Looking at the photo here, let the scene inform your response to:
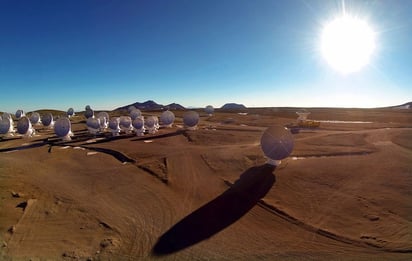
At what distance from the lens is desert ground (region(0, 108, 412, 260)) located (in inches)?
596

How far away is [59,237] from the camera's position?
1645 centimetres

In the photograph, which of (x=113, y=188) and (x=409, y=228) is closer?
(x=409, y=228)

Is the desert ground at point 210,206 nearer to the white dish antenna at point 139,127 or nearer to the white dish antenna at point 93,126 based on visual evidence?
the white dish antenna at point 139,127

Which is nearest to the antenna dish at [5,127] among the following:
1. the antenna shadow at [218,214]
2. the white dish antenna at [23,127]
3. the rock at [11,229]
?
the white dish antenna at [23,127]

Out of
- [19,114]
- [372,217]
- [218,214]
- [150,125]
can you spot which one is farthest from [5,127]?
[372,217]

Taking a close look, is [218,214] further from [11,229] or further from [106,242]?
[11,229]

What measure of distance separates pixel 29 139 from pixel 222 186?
46.2m

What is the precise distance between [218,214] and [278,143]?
1142cm

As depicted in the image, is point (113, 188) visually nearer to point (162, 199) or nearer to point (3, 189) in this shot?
point (162, 199)

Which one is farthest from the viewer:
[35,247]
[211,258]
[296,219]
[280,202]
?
[280,202]

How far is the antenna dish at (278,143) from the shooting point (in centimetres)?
2775

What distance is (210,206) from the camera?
66.2ft

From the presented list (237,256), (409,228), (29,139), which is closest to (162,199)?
(237,256)

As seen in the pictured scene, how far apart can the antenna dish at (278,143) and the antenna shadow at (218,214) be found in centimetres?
232
